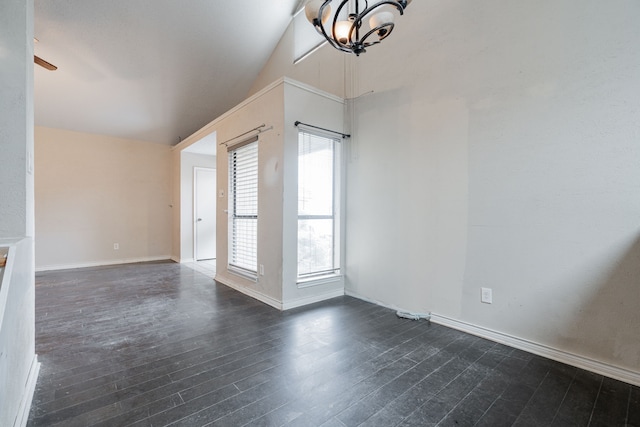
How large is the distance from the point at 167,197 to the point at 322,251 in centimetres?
442

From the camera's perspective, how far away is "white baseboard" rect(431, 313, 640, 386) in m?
1.76

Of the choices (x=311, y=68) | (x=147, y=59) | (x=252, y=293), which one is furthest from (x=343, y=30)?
(x=147, y=59)

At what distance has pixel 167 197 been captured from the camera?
20.4 ft

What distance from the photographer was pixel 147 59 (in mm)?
4102

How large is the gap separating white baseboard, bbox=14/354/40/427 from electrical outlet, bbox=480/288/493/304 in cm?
289

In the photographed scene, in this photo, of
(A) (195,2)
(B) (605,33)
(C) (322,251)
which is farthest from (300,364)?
(A) (195,2)

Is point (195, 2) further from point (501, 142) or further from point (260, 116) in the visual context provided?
point (501, 142)

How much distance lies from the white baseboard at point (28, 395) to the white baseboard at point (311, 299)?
1.83 metres

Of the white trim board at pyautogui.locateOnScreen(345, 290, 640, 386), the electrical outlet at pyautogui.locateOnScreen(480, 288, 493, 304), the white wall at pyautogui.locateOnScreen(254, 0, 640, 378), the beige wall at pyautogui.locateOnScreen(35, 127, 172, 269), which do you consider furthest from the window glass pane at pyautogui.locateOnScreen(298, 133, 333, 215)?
the beige wall at pyautogui.locateOnScreen(35, 127, 172, 269)

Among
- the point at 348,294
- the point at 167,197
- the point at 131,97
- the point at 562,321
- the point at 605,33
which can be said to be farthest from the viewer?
the point at 167,197

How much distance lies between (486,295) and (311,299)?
171cm

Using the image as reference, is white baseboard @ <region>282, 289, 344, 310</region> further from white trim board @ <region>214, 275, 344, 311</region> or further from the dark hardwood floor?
the dark hardwood floor

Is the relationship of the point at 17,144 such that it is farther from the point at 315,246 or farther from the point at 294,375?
the point at 315,246

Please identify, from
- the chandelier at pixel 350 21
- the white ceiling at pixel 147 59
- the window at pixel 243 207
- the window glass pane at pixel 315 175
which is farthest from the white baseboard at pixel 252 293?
the white ceiling at pixel 147 59
